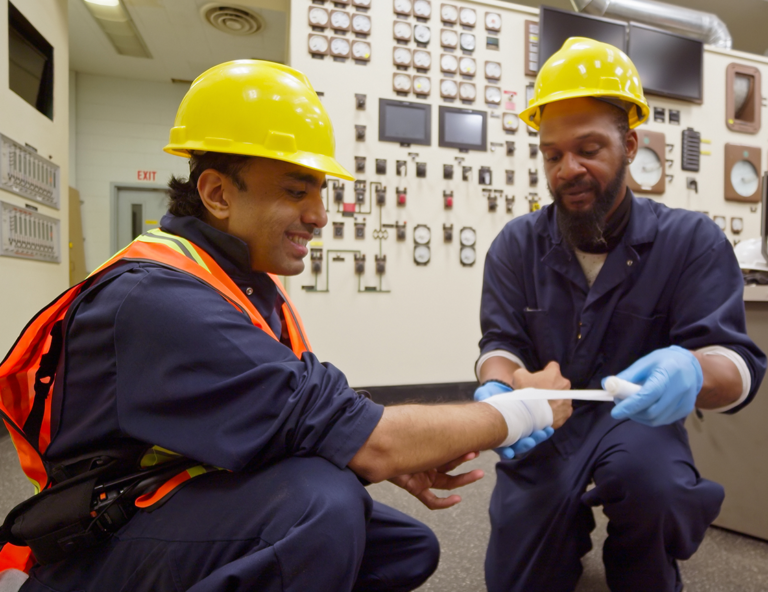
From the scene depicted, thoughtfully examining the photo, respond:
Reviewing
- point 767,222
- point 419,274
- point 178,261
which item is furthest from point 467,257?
point 178,261

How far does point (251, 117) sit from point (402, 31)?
267cm

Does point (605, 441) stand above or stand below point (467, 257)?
below

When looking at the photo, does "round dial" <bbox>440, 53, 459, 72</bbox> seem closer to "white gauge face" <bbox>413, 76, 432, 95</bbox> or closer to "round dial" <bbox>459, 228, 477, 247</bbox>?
"white gauge face" <bbox>413, 76, 432, 95</bbox>

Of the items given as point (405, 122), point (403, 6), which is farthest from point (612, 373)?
point (403, 6)

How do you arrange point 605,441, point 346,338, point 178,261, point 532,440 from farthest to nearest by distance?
1. point 346,338
2. point 605,441
3. point 532,440
4. point 178,261

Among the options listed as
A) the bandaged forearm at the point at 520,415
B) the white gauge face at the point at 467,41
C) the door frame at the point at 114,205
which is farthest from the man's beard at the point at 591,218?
the door frame at the point at 114,205

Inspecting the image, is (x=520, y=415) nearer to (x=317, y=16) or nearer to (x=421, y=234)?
(x=421, y=234)

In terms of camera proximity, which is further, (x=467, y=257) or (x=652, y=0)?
(x=652, y=0)

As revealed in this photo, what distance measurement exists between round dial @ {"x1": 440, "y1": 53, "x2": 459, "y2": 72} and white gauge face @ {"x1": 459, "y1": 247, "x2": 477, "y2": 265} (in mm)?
1190

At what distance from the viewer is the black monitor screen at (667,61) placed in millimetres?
3596

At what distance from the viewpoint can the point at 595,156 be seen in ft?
4.02

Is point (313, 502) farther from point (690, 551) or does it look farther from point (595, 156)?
point (595, 156)

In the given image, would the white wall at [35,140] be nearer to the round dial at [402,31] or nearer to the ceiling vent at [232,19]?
the ceiling vent at [232,19]

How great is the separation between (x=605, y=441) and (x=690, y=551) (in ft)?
0.85
